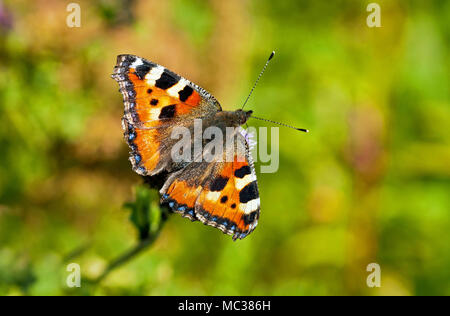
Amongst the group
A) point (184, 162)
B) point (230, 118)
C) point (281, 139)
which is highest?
point (281, 139)

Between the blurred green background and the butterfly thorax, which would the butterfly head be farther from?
the blurred green background

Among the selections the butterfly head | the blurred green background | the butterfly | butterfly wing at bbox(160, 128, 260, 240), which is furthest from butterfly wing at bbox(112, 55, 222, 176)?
the blurred green background

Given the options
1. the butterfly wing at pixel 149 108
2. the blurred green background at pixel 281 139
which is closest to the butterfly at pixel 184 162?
the butterfly wing at pixel 149 108

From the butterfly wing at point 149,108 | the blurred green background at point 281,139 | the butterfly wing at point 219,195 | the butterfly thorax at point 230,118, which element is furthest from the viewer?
the blurred green background at point 281,139

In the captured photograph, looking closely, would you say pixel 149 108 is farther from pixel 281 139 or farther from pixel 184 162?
pixel 281 139

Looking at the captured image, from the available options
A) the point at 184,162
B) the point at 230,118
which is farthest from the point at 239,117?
the point at 184,162

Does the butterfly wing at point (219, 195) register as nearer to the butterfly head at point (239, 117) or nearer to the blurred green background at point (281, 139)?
the butterfly head at point (239, 117)
